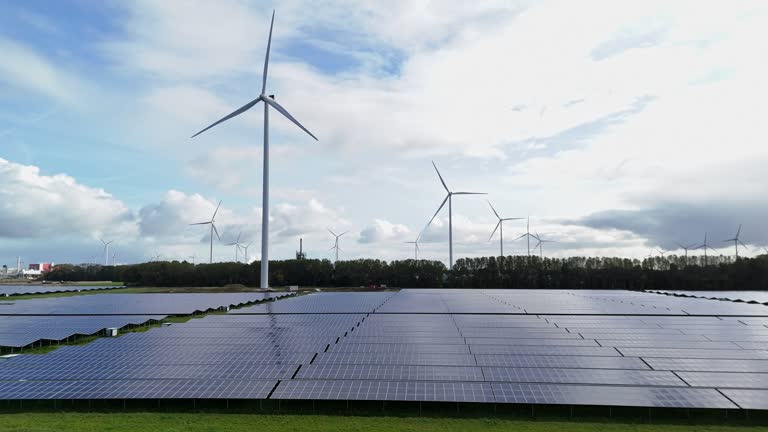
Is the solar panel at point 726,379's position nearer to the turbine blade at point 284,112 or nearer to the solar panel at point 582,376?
the solar panel at point 582,376

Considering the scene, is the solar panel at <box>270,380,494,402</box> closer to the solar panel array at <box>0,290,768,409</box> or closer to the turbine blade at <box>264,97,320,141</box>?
the solar panel array at <box>0,290,768,409</box>

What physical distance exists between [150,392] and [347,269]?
135m

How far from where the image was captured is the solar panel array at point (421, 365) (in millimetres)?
20016

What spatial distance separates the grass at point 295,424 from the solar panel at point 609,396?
26.1 inches

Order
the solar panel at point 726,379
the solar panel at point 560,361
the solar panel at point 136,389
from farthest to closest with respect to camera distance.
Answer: the solar panel at point 560,361 < the solar panel at point 726,379 < the solar panel at point 136,389

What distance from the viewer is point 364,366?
2328 centimetres

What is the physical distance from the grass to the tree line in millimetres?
111254

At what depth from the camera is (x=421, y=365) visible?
23469mm

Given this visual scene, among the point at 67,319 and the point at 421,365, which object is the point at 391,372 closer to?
the point at 421,365

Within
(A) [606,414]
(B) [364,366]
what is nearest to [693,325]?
(A) [606,414]

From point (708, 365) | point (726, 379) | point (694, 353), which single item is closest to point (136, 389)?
point (726, 379)

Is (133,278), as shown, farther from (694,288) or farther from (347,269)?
(694,288)

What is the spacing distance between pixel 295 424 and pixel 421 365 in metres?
6.74

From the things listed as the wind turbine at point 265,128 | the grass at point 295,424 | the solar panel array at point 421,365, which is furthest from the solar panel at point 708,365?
the wind turbine at point 265,128
